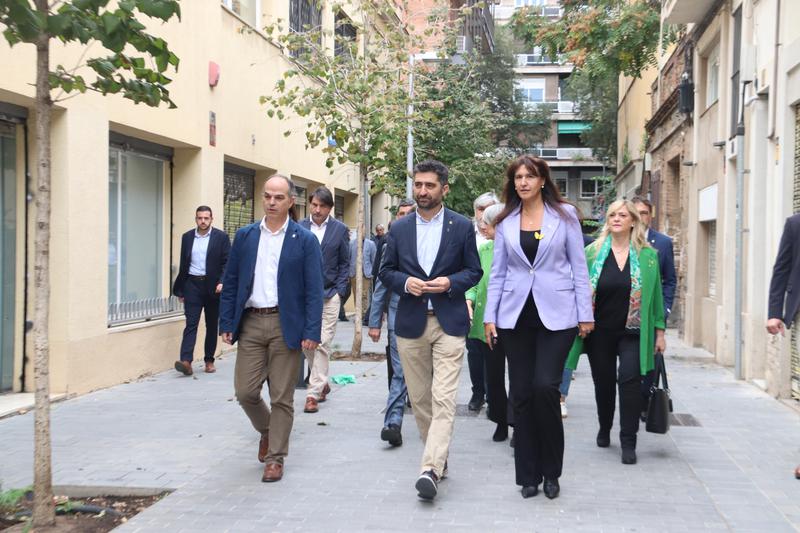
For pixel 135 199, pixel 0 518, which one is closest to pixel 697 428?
pixel 0 518

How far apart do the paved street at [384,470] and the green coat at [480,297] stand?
33.4 inches

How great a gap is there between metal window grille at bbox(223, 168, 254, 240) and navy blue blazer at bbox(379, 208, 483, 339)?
897cm

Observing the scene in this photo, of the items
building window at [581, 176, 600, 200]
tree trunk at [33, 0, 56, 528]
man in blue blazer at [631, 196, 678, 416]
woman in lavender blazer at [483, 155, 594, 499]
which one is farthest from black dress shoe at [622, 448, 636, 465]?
building window at [581, 176, 600, 200]

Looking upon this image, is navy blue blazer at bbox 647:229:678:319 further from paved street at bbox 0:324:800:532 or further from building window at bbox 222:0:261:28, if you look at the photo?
building window at bbox 222:0:261:28

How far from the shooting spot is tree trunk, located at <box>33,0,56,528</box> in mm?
5016

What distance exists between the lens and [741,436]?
7922 millimetres

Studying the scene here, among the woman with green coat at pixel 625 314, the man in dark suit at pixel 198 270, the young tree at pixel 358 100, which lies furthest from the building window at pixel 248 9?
the woman with green coat at pixel 625 314

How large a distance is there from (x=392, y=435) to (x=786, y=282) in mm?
3032

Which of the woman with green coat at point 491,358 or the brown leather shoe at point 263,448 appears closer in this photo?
the brown leather shoe at point 263,448

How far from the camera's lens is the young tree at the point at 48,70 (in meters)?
4.72

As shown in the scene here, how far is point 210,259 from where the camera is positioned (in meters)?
11.2

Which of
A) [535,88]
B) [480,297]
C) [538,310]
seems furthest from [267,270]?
[535,88]

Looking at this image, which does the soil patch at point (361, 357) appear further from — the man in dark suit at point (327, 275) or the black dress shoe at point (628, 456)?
the black dress shoe at point (628, 456)

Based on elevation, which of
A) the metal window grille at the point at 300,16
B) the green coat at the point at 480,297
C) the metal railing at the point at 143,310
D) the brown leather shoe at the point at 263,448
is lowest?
the brown leather shoe at the point at 263,448
